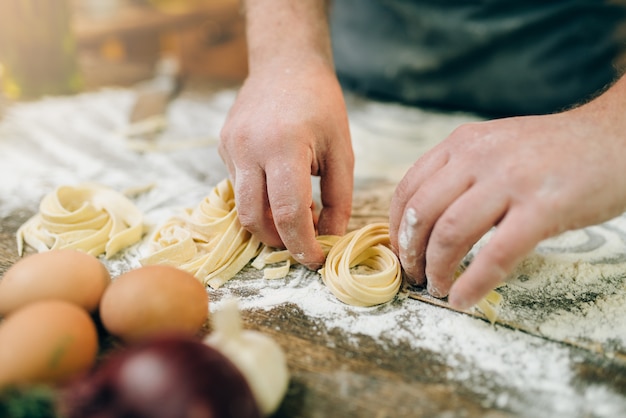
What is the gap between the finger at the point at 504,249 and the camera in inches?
42.1

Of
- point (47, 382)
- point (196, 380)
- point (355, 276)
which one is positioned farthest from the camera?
point (355, 276)

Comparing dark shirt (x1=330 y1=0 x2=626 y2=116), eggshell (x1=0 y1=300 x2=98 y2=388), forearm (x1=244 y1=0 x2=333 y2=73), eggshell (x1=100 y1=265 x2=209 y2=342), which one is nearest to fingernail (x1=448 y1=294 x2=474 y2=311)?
eggshell (x1=100 y1=265 x2=209 y2=342)

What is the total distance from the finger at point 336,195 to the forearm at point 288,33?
40 centimetres

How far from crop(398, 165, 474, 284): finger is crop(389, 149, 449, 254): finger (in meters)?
0.03

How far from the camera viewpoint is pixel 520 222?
3.51 feet

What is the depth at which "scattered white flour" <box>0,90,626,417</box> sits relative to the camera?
3.67 feet

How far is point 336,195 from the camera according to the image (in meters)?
1.58

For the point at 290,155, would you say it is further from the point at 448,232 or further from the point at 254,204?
the point at 448,232

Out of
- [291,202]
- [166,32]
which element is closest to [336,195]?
[291,202]

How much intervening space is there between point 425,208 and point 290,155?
43cm

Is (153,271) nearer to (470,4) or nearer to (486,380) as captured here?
(486,380)

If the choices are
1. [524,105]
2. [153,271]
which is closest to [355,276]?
[153,271]

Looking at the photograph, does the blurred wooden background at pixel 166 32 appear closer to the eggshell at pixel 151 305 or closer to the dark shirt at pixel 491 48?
the dark shirt at pixel 491 48

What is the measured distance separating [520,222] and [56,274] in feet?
3.48
